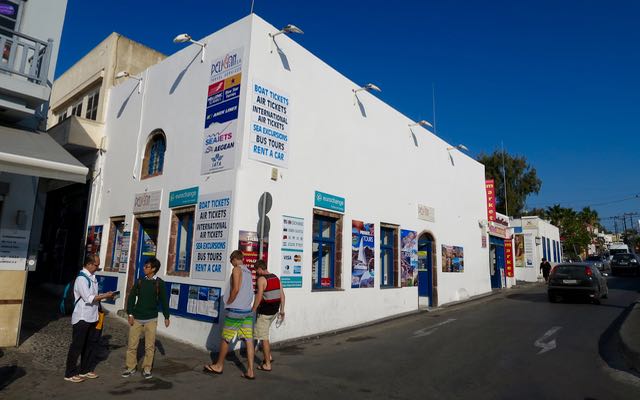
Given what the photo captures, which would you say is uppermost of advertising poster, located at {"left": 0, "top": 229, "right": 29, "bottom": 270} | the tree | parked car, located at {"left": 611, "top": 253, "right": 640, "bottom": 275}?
the tree

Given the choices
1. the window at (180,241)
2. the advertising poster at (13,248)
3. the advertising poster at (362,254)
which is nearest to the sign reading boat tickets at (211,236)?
the window at (180,241)

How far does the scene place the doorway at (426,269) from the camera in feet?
51.7

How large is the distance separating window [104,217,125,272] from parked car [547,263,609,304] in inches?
582

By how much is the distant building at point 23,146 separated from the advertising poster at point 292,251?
14.1 ft

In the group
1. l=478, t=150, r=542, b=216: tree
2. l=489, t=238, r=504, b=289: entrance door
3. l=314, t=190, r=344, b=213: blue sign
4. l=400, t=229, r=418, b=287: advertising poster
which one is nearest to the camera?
l=314, t=190, r=344, b=213: blue sign

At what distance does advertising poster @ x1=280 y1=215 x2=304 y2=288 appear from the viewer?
9516mm

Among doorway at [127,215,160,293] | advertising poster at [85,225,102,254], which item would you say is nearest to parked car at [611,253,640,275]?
doorway at [127,215,160,293]

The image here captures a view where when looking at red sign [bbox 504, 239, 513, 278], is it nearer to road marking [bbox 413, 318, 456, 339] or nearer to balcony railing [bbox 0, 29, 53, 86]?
road marking [bbox 413, 318, 456, 339]

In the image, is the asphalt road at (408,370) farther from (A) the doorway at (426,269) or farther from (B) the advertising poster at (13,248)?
(A) the doorway at (426,269)

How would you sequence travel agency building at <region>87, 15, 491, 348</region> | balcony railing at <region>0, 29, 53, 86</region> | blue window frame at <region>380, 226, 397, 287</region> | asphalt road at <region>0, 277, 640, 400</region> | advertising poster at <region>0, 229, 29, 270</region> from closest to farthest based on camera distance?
asphalt road at <region>0, 277, 640, 400</region>
balcony railing at <region>0, 29, 53, 86</region>
advertising poster at <region>0, 229, 29, 270</region>
travel agency building at <region>87, 15, 491, 348</region>
blue window frame at <region>380, 226, 397, 287</region>

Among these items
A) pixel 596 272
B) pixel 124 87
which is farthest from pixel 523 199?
pixel 124 87

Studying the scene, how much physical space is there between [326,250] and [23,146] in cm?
717

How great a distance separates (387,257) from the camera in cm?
1373

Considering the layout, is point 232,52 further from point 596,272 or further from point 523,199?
point 523,199
